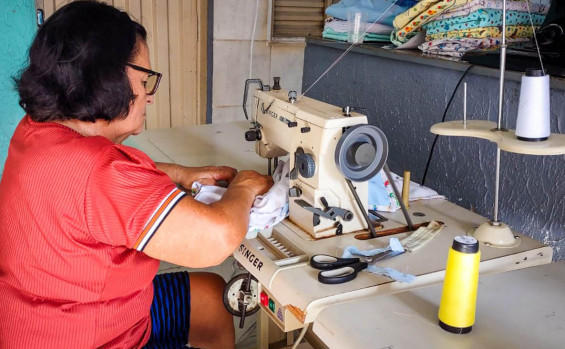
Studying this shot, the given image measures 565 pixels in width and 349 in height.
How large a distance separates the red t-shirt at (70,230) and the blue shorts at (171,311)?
0.26m

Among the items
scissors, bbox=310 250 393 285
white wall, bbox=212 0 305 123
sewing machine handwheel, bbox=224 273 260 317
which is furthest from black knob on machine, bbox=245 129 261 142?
white wall, bbox=212 0 305 123

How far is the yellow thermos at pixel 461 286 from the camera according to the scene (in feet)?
3.01

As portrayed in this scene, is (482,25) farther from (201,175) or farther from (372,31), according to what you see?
(201,175)

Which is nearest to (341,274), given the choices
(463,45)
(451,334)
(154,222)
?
(451,334)

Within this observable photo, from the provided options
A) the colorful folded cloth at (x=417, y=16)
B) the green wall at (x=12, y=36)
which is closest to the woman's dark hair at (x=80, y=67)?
the colorful folded cloth at (x=417, y=16)

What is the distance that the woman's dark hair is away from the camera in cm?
112

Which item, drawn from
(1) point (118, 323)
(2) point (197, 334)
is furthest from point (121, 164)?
(2) point (197, 334)

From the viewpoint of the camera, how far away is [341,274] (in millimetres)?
1129

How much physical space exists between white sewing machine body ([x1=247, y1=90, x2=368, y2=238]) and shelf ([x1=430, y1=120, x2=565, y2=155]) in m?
0.20

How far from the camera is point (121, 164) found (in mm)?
1078

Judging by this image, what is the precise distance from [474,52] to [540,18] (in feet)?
1.10

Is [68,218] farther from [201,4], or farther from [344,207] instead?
[201,4]

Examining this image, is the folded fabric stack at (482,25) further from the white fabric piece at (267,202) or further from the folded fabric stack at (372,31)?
the white fabric piece at (267,202)

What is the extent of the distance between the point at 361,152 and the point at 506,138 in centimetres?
29
